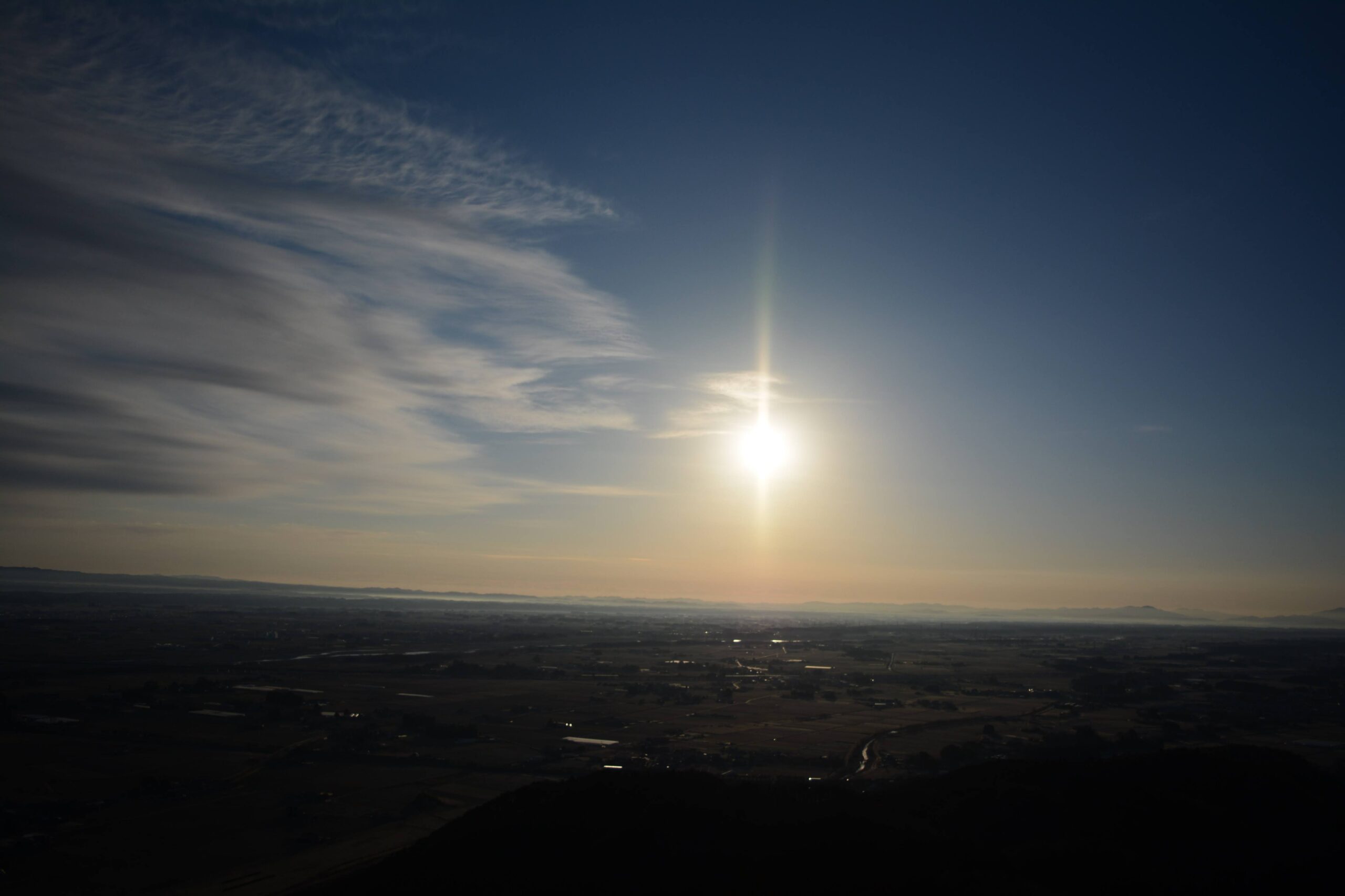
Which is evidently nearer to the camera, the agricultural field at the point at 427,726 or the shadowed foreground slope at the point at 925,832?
the shadowed foreground slope at the point at 925,832

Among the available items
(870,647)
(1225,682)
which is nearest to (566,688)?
(1225,682)

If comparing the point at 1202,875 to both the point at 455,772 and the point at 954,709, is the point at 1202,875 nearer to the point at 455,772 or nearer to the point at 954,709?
the point at 455,772

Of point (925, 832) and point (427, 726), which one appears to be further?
point (427, 726)

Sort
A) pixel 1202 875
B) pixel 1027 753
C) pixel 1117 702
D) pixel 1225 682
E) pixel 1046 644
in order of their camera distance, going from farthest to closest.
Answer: pixel 1046 644 < pixel 1225 682 < pixel 1117 702 < pixel 1027 753 < pixel 1202 875

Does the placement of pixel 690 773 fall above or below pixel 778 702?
above

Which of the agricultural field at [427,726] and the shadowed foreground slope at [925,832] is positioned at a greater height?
the shadowed foreground slope at [925,832]

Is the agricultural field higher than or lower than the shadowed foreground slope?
lower

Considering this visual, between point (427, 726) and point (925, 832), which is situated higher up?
point (925, 832)

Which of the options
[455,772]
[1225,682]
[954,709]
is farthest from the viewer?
[1225,682]
